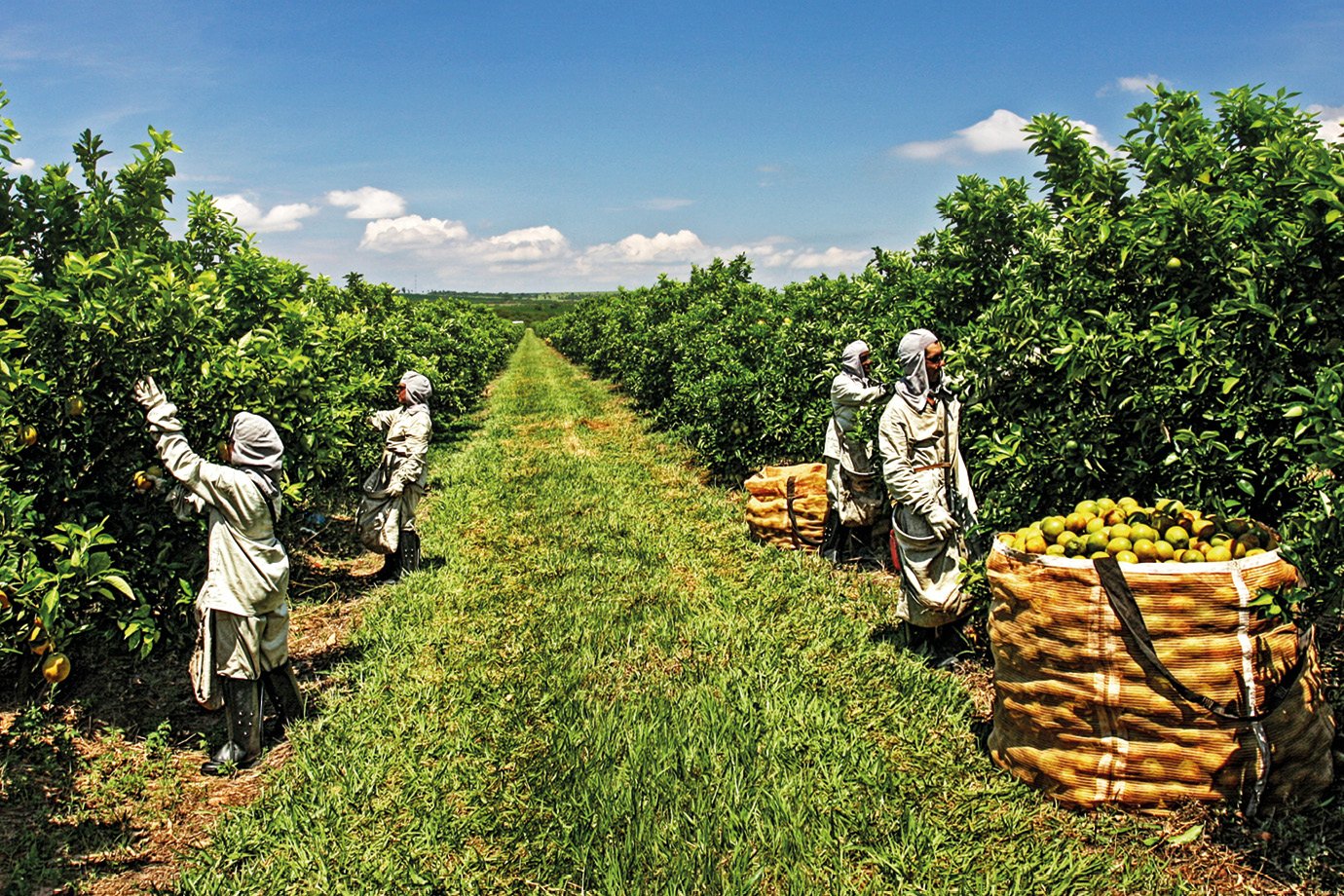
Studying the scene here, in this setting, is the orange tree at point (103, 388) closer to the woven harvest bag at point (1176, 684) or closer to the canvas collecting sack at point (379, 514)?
the canvas collecting sack at point (379, 514)

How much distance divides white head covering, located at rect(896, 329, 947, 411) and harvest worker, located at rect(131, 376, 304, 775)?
3.67 metres

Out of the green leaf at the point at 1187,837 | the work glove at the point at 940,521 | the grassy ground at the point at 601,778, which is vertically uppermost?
the work glove at the point at 940,521

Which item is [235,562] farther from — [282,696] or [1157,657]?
[1157,657]

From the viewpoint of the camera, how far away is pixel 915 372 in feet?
17.0

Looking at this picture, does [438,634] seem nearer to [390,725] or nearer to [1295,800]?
[390,725]

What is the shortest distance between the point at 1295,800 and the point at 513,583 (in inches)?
213

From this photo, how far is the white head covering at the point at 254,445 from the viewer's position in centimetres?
434

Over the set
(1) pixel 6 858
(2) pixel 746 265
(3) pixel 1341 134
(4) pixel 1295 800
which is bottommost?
(1) pixel 6 858

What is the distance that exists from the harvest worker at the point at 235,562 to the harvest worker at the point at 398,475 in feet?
8.78

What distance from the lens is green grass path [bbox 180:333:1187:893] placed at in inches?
136

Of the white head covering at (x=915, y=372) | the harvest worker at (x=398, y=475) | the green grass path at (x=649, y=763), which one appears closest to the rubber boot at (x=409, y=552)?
the harvest worker at (x=398, y=475)

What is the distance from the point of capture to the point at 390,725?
4.73 meters

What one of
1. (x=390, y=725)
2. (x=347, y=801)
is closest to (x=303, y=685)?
(x=390, y=725)

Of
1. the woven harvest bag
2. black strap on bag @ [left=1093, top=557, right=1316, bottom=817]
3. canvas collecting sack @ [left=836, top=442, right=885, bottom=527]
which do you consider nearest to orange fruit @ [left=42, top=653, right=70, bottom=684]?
the woven harvest bag
